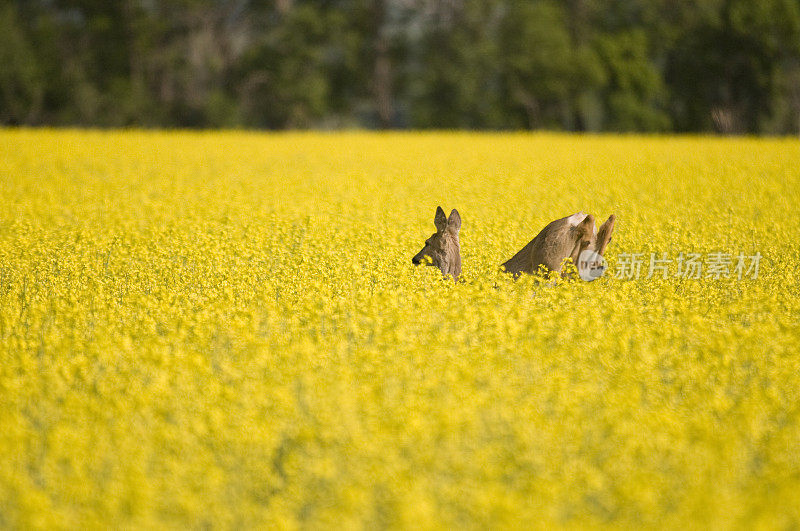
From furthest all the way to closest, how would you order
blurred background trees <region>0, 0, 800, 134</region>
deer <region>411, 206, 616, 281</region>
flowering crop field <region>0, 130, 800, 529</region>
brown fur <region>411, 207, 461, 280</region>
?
blurred background trees <region>0, 0, 800, 134</region>, brown fur <region>411, 207, 461, 280</region>, deer <region>411, 206, 616, 281</region>, flowering crop field <region>0, 130, 800, 529</region>

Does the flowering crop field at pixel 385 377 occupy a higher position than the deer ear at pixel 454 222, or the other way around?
the deer ear at pixel 454 222

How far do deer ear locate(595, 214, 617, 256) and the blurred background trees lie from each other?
1572 inches

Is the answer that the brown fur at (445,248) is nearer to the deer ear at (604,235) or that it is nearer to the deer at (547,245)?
the deer at (547,245)

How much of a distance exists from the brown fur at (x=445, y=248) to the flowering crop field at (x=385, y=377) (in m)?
0.20

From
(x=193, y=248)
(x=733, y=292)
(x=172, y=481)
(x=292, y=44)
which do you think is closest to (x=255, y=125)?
(x=292, y=44)

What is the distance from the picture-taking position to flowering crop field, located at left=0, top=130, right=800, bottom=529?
4309 mm

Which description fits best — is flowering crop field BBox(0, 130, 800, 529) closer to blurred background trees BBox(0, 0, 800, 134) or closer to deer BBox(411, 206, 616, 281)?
deer BBox(411, 206, 616, 281)

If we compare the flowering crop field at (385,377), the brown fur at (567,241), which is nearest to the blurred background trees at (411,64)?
the flowering crop field at (385,377)

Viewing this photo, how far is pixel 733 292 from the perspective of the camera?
8.77 metres

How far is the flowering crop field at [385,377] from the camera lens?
431 cm

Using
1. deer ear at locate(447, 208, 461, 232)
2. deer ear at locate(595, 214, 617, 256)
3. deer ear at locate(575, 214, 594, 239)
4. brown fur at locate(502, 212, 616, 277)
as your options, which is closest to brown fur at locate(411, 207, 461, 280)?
deer ear at locate(447, 208, 461, 232)

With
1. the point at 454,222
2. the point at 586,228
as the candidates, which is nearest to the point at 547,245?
the point at 586,228

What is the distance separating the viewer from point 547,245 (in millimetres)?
8945

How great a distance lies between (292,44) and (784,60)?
28.9m
